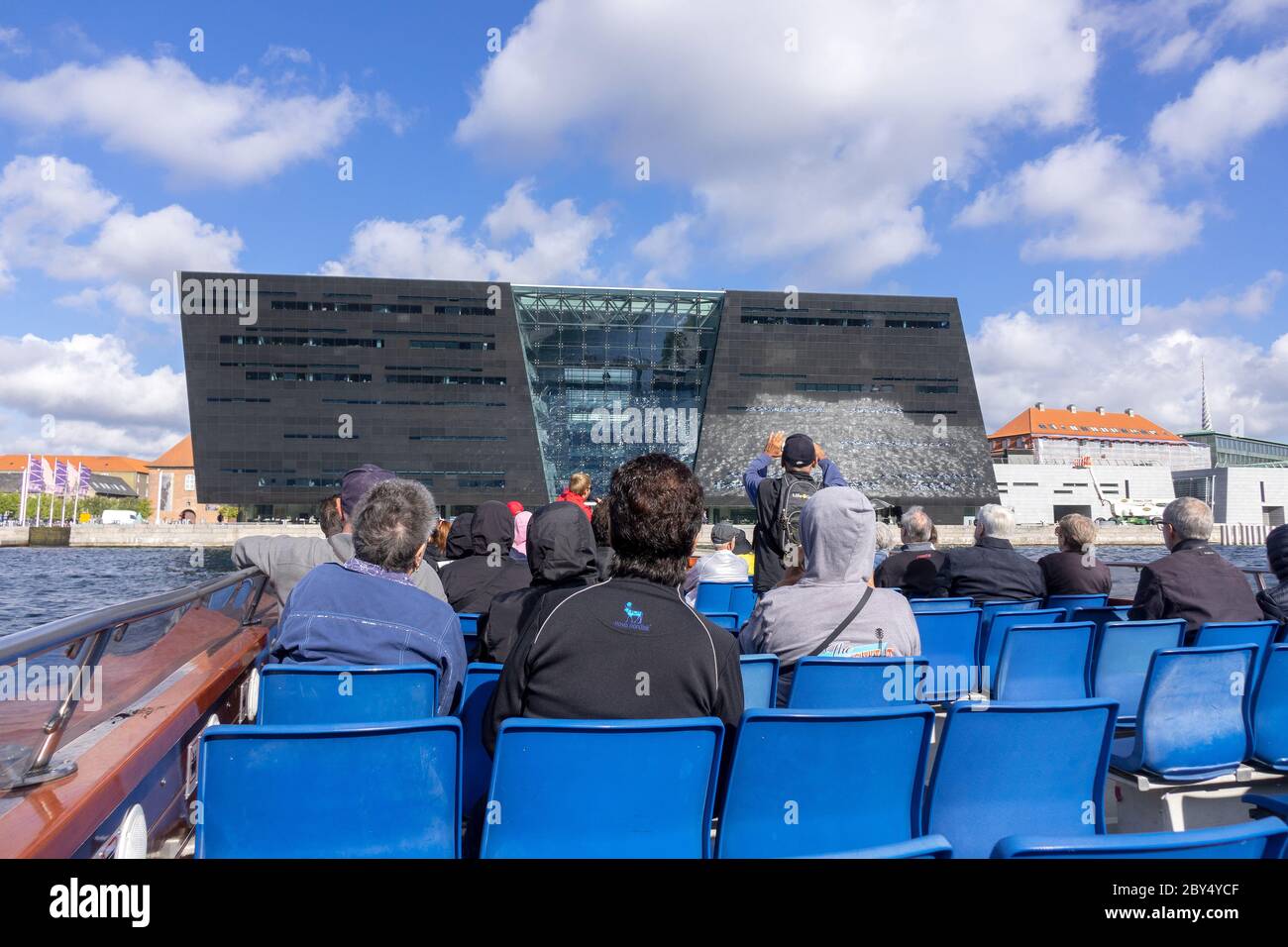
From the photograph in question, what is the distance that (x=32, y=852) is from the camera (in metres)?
1.69

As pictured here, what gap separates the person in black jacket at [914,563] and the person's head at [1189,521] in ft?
5.02

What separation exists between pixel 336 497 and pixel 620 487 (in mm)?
2558

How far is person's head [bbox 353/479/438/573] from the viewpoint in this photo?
8.13 feet

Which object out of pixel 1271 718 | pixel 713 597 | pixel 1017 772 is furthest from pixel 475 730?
pixel 713 597

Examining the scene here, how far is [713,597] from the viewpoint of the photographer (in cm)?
608

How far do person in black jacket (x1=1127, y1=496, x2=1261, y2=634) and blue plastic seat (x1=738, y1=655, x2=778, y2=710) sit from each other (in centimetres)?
226

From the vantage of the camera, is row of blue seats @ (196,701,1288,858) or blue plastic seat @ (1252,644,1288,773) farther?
blue plastic seat @ (1252,644,1288,773)

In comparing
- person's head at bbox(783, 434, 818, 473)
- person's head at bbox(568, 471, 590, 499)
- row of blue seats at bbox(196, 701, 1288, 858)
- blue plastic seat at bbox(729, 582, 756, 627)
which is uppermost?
person's head at bbox(783, 434, 818, 473)

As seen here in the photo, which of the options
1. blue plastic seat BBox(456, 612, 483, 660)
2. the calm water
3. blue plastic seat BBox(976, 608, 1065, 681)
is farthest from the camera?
the calm water

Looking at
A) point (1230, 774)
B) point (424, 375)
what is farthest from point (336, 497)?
point (424, 375)

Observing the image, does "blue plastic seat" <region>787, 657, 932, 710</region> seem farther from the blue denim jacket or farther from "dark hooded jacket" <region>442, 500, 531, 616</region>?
"dark hooded jacket" <region>442, 500, 531, 616</region>

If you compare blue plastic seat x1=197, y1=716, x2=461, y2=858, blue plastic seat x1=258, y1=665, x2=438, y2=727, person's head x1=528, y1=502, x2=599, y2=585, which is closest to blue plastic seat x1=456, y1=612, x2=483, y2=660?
person's head x1=528, y1=502, x2=599, y2=585

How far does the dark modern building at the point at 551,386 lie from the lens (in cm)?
5819

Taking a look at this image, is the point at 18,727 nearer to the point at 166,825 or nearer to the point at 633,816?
the point at 166,825
